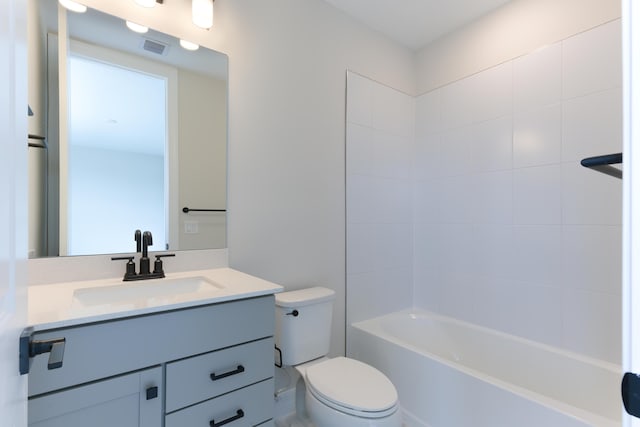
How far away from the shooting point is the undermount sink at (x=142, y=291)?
43.0 inches

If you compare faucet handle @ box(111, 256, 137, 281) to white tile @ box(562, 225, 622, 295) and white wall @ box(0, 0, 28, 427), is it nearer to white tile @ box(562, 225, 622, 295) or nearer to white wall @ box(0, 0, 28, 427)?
white wall @ box(0, 0, 28, 427)

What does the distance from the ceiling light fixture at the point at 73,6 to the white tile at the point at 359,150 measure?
1.49 meters

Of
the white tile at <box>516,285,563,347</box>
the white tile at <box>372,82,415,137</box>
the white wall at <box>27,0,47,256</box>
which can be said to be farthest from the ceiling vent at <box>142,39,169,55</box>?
the white tile at <box>516,285,563,347</box>

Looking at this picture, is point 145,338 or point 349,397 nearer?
point 145,338

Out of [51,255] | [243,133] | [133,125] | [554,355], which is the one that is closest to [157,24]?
[133,125]

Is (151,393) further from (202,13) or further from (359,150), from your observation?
(359,150)

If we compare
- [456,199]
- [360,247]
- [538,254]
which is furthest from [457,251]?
[360,247]

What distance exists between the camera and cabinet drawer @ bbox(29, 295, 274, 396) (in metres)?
0.78

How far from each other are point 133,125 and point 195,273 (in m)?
0.77

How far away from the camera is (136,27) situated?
136 cm

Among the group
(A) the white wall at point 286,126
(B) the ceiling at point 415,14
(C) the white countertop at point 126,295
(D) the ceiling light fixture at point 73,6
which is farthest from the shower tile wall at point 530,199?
(D) the ceiling light fixture at point 73,6

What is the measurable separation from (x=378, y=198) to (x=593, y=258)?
127cm

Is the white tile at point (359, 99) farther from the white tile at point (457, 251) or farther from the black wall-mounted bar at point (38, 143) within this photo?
the black wall-mounted bar at point (38, 143)

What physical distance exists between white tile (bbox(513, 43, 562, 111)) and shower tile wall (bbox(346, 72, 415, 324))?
79 centimetres
